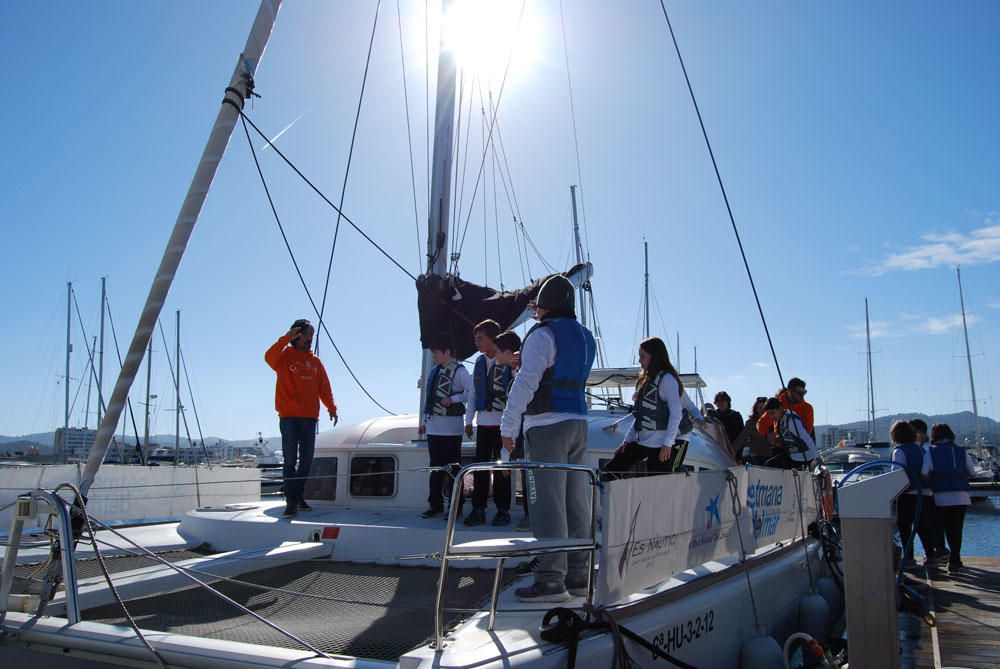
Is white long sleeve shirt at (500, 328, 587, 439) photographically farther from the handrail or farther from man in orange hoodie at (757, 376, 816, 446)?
man in orange hoodie at (757, 376, 816, 446)

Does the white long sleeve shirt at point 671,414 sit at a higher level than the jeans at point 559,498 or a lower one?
higher

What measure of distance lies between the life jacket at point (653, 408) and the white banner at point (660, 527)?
0.62m

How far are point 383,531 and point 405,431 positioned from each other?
2202mm

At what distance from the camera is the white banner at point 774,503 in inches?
→ 178

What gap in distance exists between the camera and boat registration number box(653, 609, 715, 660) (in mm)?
3068

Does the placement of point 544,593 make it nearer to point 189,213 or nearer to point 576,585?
point 576,585

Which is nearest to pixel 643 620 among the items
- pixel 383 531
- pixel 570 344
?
pixel 570 344

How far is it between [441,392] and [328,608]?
7.13 feet

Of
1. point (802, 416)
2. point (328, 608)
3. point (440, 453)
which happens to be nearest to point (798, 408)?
point (802, 416)

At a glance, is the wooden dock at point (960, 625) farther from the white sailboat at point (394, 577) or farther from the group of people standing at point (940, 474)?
the white sailboat at point (394, 577)

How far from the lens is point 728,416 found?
962 centimetres

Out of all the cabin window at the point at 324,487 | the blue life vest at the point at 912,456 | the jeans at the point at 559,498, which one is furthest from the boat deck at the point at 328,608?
the blue life vest at the point at 912,456

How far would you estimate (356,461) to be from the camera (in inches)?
250

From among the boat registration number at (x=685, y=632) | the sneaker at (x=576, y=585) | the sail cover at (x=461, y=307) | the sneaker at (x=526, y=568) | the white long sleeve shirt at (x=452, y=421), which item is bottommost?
the boat registration number at (x=685, y=632)
